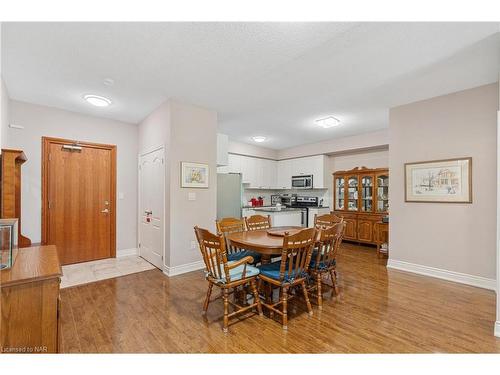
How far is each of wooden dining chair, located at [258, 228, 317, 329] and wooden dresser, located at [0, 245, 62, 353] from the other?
5.12ft

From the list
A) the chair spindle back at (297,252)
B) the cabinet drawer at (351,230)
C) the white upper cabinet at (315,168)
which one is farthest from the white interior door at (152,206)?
the cabinet drawer at (351,230)

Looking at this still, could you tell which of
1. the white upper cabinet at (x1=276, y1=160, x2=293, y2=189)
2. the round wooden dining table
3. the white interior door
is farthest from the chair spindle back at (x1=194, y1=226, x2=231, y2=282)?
the white upper cabinet at (x1=276, y1=160, x2=293, y2=189)

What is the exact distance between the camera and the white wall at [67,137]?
352 cm

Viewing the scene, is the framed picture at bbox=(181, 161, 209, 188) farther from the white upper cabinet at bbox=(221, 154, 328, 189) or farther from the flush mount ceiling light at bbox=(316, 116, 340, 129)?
the flush mount ceiling light at bbox=(316, 116, 340, 129)

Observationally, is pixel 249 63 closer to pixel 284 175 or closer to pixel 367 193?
pixel 367 193

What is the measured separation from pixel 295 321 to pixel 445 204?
2677mm

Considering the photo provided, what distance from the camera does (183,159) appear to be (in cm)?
357

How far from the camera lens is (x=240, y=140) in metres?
6.02

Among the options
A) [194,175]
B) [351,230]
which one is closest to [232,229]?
[194,175]

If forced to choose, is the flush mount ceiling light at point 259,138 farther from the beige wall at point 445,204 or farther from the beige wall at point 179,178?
the beige wall at point 445,204

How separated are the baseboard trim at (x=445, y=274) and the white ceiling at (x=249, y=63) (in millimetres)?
2425
